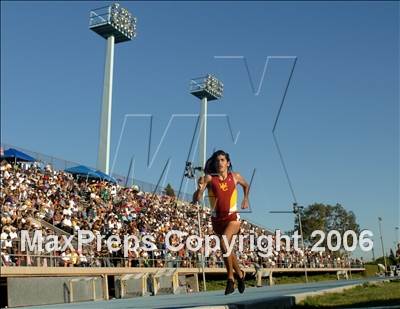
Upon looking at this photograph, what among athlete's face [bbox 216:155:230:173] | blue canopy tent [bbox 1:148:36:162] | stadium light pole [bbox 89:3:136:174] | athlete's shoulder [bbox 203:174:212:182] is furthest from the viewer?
stadium light pole [bbox 89:3:136:174]

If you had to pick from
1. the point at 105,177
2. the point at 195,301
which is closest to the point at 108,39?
the point at 105,177

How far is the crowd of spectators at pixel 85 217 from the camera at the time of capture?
19.7 meters

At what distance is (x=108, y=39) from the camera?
49188 mm

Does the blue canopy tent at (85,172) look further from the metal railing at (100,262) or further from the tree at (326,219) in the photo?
the tree at (326,219)

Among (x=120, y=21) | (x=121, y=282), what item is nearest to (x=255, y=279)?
(x=121, y=282)

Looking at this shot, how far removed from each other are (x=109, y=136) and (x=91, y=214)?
2135cm

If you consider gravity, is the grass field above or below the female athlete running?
below

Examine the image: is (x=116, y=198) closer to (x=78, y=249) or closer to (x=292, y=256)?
(x=78, y=249)

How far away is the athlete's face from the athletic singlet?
0.11 meters

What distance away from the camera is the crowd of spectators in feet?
64.6

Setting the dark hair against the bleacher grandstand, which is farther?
the bleacher grandstand

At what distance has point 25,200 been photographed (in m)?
21.8

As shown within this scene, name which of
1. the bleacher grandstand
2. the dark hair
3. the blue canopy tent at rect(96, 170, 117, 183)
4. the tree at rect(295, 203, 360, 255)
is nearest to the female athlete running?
the dark hair

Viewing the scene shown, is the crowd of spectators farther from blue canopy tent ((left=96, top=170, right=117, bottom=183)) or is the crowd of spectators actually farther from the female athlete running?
the female athlete running
